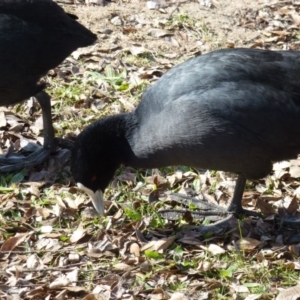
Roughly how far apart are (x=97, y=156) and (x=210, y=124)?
1079 mm

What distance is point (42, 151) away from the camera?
7914 millimetres

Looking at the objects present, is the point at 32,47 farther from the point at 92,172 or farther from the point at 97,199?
the point at 97,199

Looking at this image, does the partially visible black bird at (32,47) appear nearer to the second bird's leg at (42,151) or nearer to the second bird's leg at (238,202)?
the second bird's leg at (42,151)

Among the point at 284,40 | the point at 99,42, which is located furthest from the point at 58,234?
the point at 284,40

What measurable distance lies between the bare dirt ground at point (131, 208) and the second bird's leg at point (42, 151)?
0.11 m

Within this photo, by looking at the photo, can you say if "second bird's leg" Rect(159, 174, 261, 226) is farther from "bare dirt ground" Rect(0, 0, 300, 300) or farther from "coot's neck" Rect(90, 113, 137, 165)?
"coot's neck" Rect(90, 113, 137, 165)

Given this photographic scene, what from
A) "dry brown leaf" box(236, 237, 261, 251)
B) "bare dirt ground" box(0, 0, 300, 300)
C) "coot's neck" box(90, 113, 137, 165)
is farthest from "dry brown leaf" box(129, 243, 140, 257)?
"dry brown leaf" box(236, 237, 261, 251)

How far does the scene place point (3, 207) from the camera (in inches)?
279

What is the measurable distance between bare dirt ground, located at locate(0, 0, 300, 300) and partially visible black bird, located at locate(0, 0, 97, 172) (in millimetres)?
467

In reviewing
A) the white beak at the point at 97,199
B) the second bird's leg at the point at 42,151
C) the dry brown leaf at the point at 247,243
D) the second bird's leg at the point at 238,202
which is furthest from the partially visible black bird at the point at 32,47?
the dry brown leaf at the point at 247,243

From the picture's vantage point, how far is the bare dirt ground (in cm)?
612

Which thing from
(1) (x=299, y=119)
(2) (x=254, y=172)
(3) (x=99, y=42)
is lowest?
(2) (x=254, y=172)

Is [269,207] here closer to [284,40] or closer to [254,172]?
[254,172]

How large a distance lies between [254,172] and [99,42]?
3.83 metres
